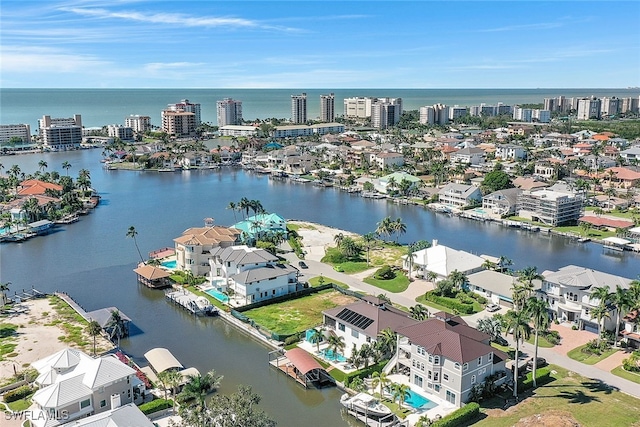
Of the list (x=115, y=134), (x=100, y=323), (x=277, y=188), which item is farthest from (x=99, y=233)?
(x=115, y=134)

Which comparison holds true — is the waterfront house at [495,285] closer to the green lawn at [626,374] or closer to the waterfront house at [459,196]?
the green lawn at [626,374]

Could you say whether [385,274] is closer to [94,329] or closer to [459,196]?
[94,329]

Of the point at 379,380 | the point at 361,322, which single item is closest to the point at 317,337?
the point at 361,322

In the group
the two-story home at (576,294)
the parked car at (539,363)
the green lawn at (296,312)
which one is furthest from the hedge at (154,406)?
the two-story home at (576,294)

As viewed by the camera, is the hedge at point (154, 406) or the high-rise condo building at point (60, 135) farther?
the high-rise condo building at point (60, 135)

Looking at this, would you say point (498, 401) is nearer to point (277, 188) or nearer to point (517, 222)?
point (517, 222)

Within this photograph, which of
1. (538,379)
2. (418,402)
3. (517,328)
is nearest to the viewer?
(418,402)

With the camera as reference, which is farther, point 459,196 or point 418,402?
point 459,196

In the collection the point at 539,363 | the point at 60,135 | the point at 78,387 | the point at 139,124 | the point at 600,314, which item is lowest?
the point at 539,363
